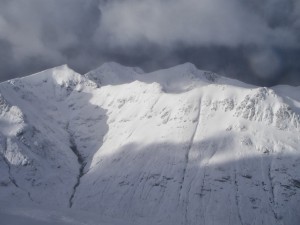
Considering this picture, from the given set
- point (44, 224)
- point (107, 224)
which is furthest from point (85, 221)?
point (44, 224)

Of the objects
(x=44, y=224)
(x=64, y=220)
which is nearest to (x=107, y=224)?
(x=64, y=220)

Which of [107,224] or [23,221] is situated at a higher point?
[107,224]

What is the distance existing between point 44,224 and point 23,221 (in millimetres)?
3938

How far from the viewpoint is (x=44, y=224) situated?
313ft

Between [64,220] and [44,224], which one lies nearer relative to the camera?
[44,224]

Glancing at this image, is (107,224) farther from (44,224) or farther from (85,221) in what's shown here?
(44,224)

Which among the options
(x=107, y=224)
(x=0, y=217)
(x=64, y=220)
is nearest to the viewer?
(x=0, y=217)

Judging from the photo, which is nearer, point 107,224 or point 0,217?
point 0,217

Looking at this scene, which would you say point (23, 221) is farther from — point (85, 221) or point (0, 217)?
point (85, 221)

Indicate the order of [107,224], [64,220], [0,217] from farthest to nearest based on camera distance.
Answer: [107,224] < [64,220] < [0,217]

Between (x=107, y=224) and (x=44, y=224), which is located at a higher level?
(x=107, y=224)

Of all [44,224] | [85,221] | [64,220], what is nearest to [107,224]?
[85,221]

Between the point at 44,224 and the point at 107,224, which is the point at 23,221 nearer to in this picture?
the point at 44,224

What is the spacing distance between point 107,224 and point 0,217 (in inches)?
1034
